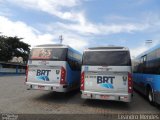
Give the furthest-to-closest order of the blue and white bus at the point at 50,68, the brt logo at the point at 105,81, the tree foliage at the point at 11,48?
the tree foliage at the point at 11,48
the blue and white bus at the point at 50,68
the brt logo at the point at 105,81

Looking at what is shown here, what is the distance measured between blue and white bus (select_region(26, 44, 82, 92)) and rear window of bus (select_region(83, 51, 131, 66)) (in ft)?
4.45

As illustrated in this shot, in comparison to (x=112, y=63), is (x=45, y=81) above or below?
below

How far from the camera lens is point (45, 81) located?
11.0m

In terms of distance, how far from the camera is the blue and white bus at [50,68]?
35.6ft

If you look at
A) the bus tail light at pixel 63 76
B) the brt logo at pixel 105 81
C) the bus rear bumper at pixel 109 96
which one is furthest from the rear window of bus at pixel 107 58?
the bus rear bumper at pixel 109 96

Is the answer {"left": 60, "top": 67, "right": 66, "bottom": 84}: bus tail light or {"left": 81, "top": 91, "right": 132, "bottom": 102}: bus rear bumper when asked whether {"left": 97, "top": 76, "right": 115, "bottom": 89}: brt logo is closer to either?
{"left": 81, "top": 91, "right": 132, "bottom": 102}: bus rear bumper

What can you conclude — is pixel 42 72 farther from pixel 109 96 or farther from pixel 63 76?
pixel 109 96

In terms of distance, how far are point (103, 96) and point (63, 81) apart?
236 cm

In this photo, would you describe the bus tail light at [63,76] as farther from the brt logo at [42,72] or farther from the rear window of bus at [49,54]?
the brt logo at [42,72]

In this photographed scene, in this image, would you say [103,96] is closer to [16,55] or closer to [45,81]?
[45,81]

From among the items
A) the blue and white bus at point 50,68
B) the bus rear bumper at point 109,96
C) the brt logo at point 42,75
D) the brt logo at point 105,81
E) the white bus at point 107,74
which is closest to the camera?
the bus rear bumper at point 109,96

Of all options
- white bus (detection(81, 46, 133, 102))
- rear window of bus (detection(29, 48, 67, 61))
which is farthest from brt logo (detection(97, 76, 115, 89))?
rear window of bus (detection(29, 48, 67, 61))

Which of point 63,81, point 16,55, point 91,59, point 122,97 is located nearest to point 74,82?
point 63,81

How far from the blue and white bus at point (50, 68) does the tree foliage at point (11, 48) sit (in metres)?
46.7
